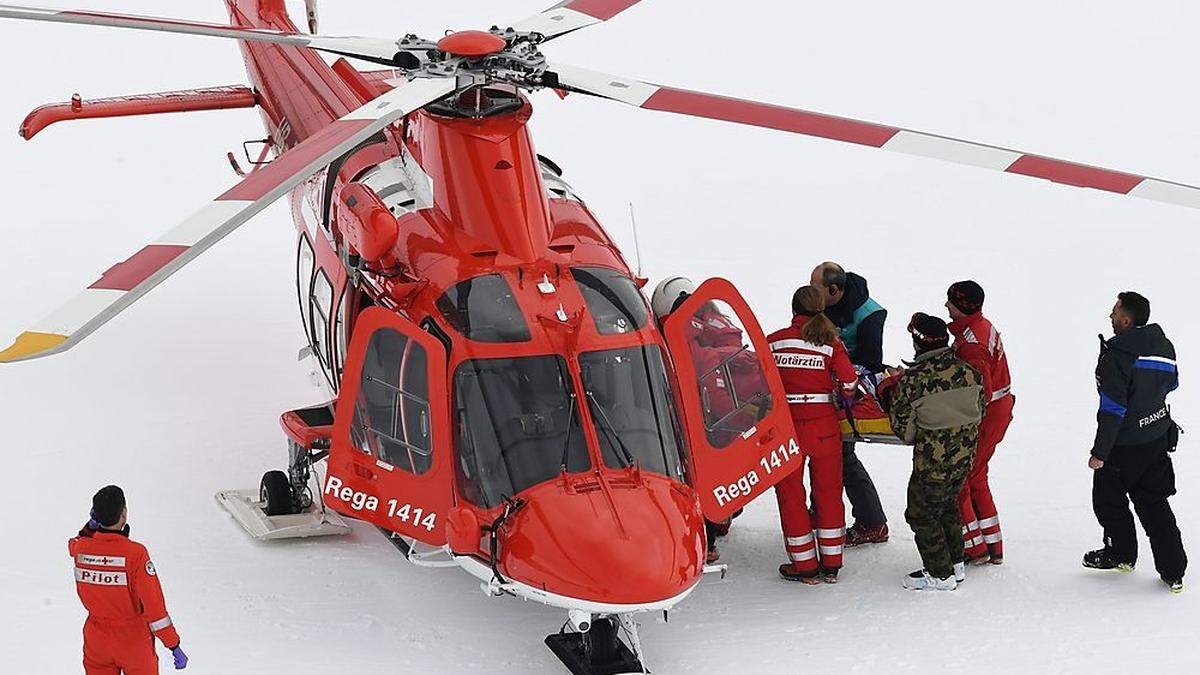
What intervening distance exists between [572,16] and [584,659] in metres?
3.19

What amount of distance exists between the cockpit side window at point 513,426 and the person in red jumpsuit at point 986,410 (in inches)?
87.9

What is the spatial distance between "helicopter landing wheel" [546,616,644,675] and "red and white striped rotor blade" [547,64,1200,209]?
7.68ft

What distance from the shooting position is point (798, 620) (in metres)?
7.96

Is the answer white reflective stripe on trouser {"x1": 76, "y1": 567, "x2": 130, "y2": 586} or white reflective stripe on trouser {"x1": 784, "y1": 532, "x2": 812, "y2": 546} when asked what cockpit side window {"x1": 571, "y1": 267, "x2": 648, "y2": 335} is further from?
white reflective stripe on trouser {"x1": 76, "y1": 567, "x2": 130, "y2": 586}

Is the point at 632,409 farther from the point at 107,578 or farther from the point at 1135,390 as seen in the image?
the point at 1135,390

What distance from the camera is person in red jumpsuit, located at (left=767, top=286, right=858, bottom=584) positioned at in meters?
8.19

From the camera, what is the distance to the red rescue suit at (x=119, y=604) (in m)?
6.29

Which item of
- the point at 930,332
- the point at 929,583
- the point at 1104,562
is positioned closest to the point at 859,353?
the point at 930,332

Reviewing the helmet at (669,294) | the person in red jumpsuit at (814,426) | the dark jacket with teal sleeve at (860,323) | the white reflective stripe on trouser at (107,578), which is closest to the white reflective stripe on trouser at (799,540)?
the person in red jumpsuit at (814,426)

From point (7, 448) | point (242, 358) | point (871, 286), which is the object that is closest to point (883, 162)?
point (871, 286)

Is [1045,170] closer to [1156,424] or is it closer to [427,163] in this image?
[1156,424]

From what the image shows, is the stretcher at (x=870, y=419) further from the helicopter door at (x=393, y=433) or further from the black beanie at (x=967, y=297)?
the helicopter door at (x=393, y=433)

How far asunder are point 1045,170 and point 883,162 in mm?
8252

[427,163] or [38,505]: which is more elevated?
[427,163]
